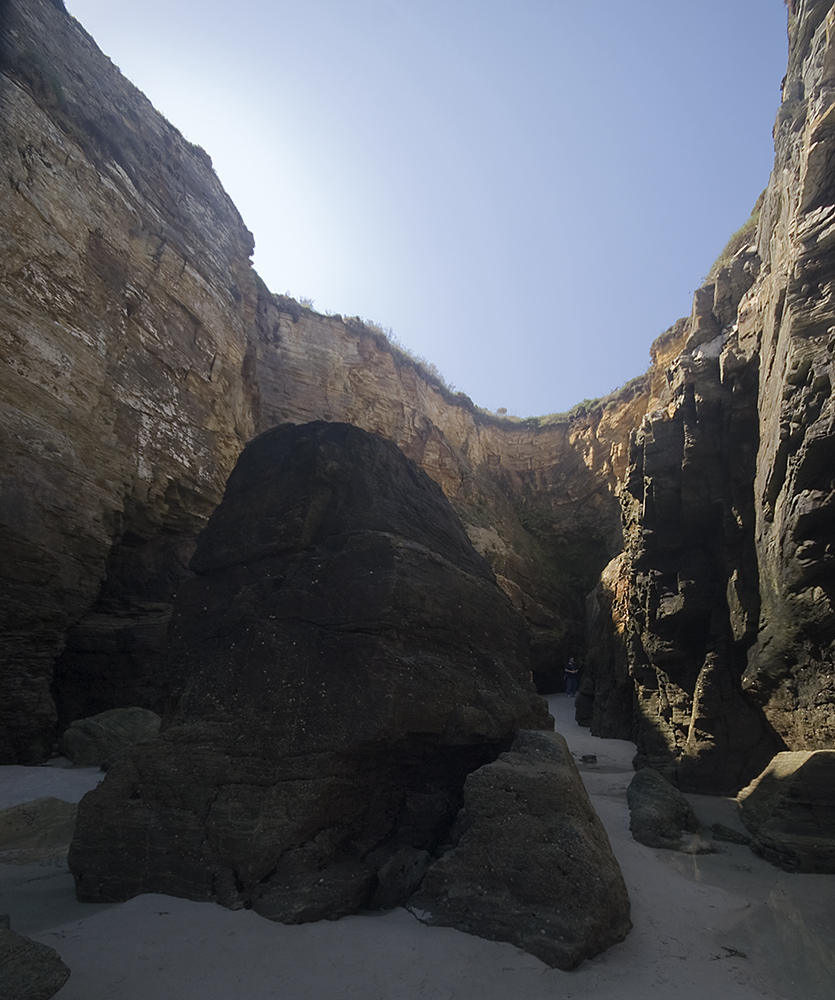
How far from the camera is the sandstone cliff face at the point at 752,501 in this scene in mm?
6199

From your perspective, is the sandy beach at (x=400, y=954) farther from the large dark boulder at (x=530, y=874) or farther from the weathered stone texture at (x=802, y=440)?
the weathered stone texture at (x=802, y=440)

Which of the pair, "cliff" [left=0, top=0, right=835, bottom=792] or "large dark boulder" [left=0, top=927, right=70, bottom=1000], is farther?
"cliff" [left=0, top=0, right=835, bottom=792]

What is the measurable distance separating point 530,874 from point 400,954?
90cm

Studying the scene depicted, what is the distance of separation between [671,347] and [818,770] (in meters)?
20.6

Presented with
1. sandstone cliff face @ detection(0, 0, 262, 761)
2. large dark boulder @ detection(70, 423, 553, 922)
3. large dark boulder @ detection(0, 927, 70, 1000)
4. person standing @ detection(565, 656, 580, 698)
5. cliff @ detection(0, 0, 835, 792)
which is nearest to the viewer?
large dark boulder @ detection(0, 927, 70, 1000)

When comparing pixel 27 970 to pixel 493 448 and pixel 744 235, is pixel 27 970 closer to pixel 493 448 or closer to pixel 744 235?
pixel 744 235

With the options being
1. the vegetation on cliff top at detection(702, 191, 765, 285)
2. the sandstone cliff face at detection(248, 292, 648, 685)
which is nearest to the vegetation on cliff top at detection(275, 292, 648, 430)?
the sandstone cliff face at detection(248, 292, 648, 685)

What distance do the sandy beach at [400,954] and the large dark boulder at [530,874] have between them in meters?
0.10

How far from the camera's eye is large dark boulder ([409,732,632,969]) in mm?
3170

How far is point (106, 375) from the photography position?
38.7ft

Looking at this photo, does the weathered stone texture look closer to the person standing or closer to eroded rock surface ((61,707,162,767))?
eroded rock surface ((61,707,162,767))

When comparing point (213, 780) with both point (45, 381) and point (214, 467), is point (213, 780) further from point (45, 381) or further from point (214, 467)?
point (214, 467)

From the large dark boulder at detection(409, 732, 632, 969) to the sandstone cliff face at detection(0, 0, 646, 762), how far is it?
7705mm

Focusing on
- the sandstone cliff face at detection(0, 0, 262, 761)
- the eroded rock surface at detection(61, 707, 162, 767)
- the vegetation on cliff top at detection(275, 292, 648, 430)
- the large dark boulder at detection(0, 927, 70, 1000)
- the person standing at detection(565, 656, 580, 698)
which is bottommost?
the large dark boulder at detection(0, 927, 70, 1000)
